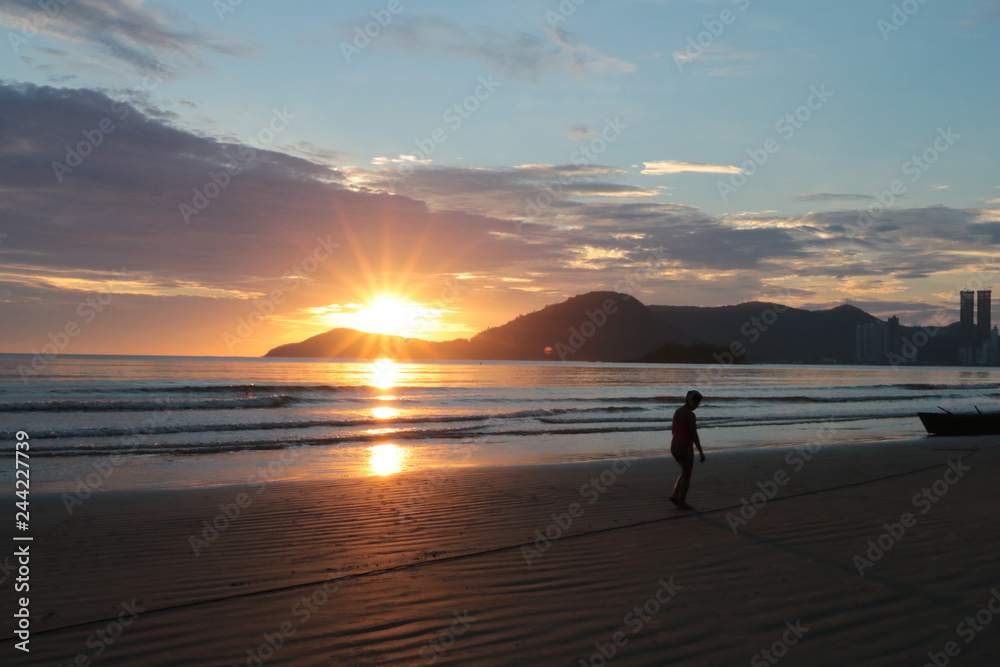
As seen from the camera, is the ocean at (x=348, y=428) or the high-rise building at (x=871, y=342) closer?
the ocean at (x=348, y=428)

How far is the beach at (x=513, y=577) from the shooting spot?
4895 millimetres

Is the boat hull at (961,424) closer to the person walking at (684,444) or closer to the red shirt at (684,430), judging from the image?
the person walking at (684,444)

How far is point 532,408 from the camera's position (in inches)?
1435

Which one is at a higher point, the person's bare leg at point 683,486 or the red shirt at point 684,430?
the red shirt at point 684,430

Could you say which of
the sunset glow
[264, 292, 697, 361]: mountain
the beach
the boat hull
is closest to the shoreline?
the sunset glow

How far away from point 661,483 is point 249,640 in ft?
30.2

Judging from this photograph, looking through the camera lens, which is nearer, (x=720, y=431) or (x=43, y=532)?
(x=43, y=532)

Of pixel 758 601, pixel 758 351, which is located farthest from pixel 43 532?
pixel 758 351

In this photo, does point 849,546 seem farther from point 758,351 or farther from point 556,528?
point 758,351

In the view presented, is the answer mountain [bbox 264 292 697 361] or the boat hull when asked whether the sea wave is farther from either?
mountain [bbox 264 292 697 361]

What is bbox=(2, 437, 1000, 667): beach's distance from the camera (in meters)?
4.89

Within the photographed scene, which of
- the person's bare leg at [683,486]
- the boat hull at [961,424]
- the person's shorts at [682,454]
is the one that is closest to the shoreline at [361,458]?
the boat hull at [961,424]

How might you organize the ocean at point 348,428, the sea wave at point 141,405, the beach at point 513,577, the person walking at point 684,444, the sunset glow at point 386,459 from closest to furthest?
the beach at point 513,577 < the person walking at point 684,444 < the sunset glow at point 386,459 < the ocean at point 348,428 < the sea wave at point 141,405

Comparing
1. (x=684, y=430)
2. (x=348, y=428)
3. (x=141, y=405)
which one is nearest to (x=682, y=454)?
(x=684, y=430)
